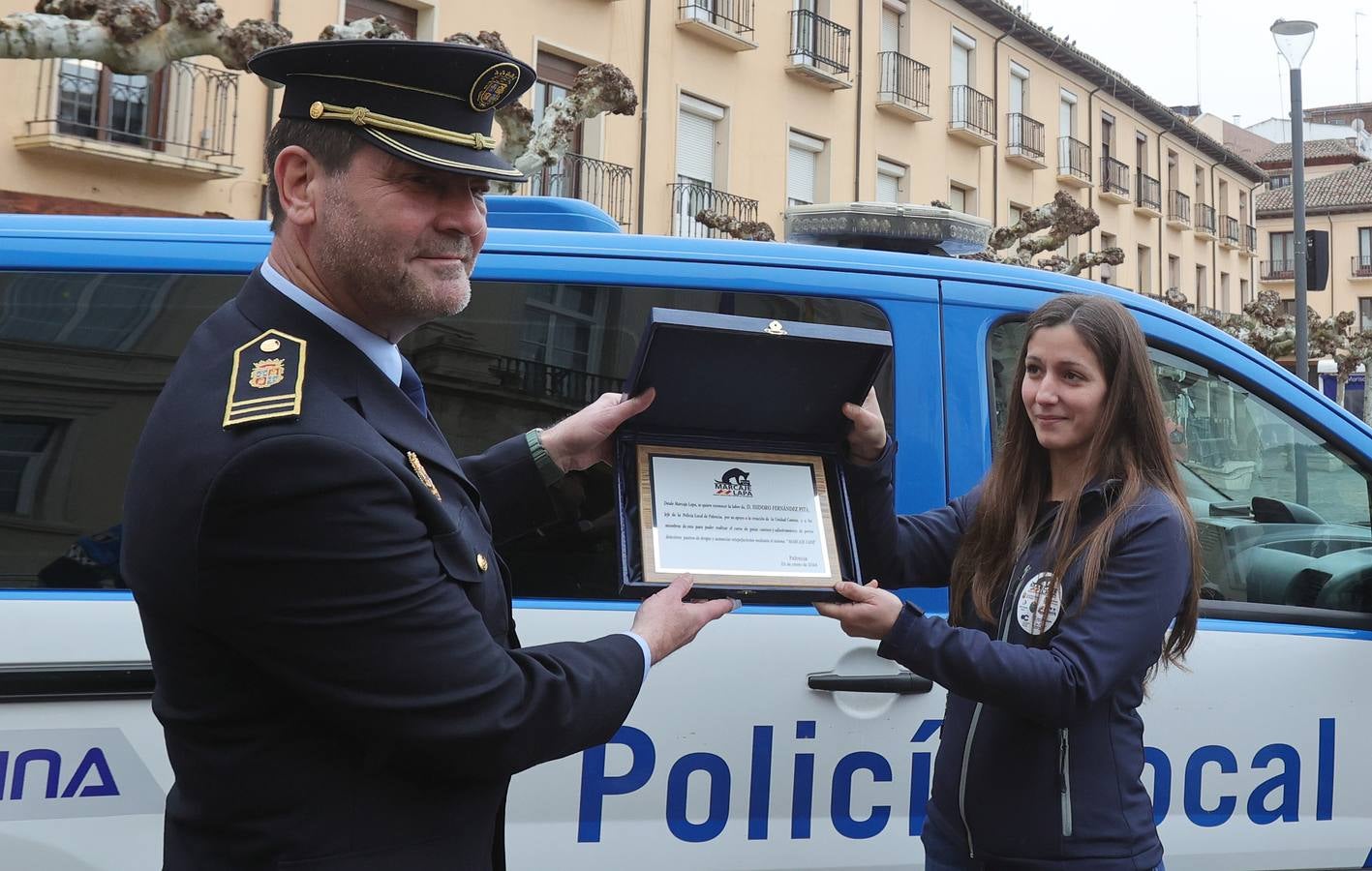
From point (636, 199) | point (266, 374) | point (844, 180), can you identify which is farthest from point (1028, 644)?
point (844, 180)

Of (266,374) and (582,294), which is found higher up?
(582,294)

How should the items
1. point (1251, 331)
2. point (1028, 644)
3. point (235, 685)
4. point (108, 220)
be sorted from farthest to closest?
point (1251, 331)
point (108, 220)
point (1028, 644)
point (235, 685)

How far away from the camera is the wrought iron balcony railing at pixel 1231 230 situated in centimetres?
3638

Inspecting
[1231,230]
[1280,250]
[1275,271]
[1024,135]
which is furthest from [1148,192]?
[1280,250]

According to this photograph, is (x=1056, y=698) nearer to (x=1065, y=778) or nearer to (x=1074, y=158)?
(x=1065, y=778)

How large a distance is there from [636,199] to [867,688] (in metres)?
14.5

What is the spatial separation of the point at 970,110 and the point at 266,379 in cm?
2312

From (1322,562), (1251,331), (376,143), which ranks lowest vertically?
(1322,562)

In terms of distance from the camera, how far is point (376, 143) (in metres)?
1.40

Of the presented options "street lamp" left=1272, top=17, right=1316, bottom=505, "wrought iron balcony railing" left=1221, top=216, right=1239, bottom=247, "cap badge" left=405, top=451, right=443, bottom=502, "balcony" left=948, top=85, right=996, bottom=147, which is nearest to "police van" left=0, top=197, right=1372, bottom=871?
"cap badge" left=405, top=451, right=443, bottom=502

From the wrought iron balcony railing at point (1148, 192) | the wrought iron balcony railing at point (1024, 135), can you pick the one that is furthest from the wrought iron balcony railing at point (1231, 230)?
the wrought iron balcony railing at point (1024, 135)

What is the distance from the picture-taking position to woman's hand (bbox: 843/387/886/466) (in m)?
1.95

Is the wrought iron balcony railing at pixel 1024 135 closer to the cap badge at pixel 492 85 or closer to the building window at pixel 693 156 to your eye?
the building window at pixel 693 156

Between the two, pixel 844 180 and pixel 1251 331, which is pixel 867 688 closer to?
pixel 844 180
